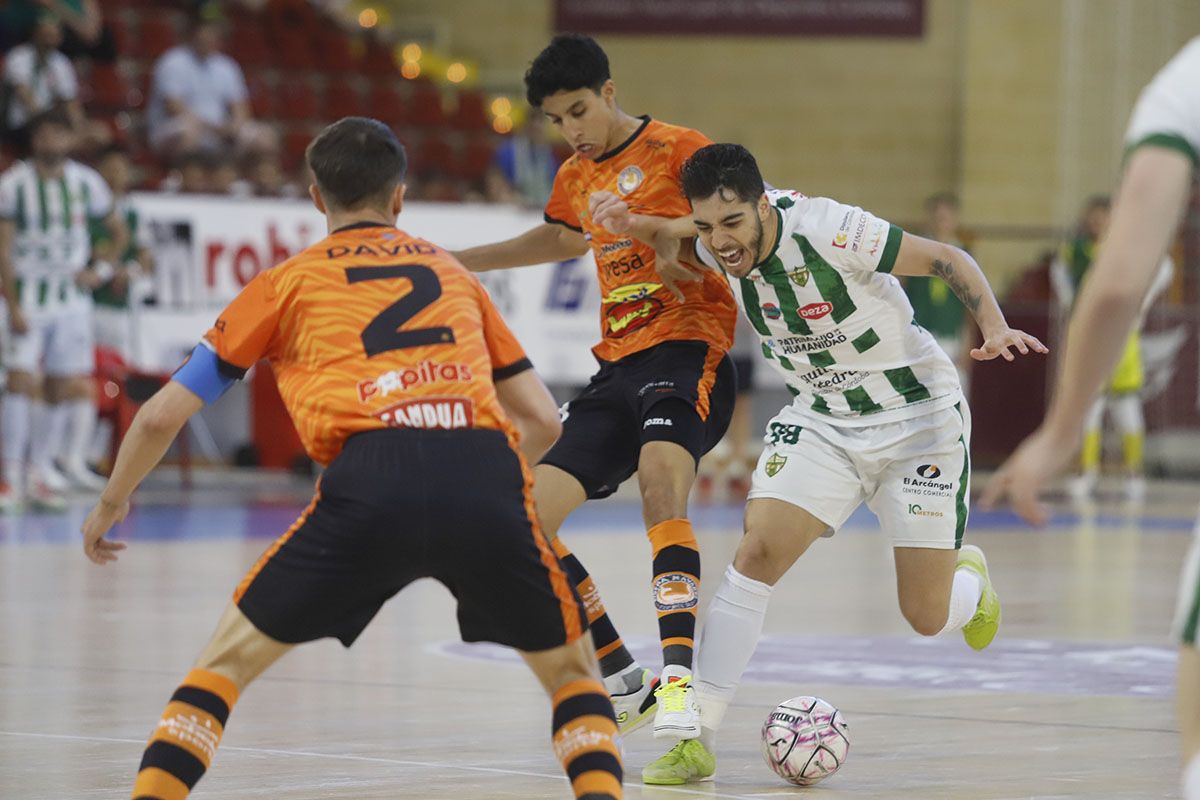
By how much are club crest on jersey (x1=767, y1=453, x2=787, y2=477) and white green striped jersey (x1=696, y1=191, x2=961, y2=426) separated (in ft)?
0.73

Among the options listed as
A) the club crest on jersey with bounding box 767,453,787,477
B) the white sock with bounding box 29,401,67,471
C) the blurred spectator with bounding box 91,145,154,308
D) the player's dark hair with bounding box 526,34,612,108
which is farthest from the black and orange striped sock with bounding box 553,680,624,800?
the blurred spectator with bounding box 91,145,154,308

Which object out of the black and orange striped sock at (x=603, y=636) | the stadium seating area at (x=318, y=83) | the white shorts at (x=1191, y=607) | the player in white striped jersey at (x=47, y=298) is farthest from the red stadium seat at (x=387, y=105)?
the white shorts at (x=1191, y=607)

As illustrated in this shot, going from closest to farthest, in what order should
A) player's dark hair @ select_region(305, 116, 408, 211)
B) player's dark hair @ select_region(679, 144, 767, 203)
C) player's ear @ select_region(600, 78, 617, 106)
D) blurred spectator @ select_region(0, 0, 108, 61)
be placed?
player's dark hair @ select_region(305, 116, 408, 211) < player's dark hair @ select_region(679, 144, 767, 203) < player's ear @ select_region(600, 78, 617, 106) < blurred spectator @ select_region(0, 0, 108, 61)

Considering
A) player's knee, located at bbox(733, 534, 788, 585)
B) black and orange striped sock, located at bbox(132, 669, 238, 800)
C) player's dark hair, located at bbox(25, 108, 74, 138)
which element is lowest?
player's knee, located at bbox(733, 534, 788, 585)

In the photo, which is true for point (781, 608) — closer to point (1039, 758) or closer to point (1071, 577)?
point (1071, 577)

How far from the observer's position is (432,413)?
4117 mm

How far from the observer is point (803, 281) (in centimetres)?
567

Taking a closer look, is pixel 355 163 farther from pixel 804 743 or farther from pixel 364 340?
pixel 804 743

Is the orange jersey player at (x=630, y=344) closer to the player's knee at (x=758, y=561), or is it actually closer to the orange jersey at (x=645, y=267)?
the orange jersey at (x=645, y=267)

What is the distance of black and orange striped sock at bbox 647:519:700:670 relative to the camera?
569 centimetres

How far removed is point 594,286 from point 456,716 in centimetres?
1063

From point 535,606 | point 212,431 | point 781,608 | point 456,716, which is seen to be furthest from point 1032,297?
point 535,606

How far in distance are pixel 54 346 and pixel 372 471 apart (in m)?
10.6

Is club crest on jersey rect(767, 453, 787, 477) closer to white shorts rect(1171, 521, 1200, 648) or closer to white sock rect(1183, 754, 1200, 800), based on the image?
white shorts rect(1171, 521, 1200, 648)
